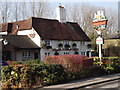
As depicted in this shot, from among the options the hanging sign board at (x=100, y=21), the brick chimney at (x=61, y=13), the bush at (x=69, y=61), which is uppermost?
the brick chimney at (x=61, y=13)

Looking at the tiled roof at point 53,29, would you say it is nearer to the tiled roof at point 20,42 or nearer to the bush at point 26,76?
the tiled roof at point 20,42

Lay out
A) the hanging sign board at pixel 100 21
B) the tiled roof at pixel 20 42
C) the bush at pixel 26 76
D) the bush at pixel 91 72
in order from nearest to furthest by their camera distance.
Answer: the bush at pixel 26 76
the bush at pixel 91 72
the hanging sign board at pixel 100 21
the tiled roof at pixel 20 42

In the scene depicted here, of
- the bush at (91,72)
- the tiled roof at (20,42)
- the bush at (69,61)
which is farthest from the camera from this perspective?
Answer: the tiled roof at (20,42)

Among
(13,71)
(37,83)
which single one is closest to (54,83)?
(37,83)

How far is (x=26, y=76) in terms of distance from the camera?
1286 cm

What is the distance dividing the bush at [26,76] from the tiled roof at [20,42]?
680 inches

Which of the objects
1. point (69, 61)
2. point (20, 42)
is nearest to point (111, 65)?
point (69, 61)

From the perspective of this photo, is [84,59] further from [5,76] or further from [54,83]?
[5,76]

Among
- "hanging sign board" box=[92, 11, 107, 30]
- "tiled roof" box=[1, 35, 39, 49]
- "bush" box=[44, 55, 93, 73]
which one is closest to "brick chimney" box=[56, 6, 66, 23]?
"tiled roof" box=[1, 35, 39, 49]

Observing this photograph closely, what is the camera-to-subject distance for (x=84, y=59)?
1692 centimetres

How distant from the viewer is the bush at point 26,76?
12.9m

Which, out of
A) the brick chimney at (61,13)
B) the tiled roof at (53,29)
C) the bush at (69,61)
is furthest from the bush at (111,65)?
the brick chimney at (61,13)

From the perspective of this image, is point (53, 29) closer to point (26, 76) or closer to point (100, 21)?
point (100, 21)

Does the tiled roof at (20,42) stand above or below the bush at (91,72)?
above
